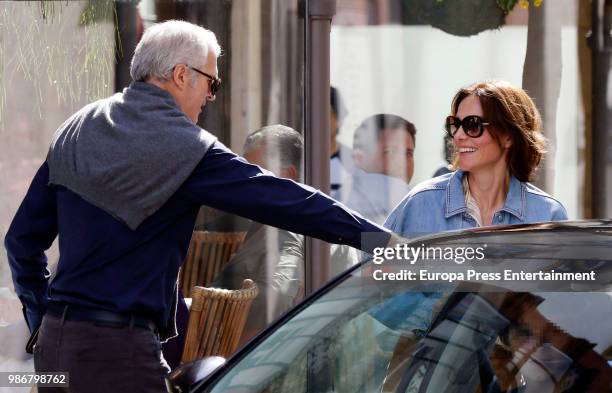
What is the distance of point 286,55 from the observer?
621 centimetres

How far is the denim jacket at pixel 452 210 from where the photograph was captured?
4.17 meters

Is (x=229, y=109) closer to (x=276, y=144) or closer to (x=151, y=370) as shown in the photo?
(x=276, y=144)

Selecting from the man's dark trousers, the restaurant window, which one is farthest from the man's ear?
the restaurant window

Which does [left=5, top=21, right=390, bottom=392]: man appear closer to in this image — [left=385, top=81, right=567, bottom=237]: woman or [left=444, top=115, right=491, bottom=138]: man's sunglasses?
[left=385, top=81, right=567, bottom=237]: woman

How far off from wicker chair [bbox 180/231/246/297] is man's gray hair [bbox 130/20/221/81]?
2218 mm

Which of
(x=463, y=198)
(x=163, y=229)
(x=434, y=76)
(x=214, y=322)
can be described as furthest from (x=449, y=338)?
(x=434, y=76)

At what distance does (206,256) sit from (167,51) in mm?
2452

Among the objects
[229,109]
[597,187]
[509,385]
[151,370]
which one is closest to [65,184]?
[151,370]

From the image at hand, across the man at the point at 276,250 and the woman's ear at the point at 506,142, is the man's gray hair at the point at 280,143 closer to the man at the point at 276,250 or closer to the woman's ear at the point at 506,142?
the man at the point at 276,250

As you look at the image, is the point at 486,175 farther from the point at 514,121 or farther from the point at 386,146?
the point at 386,146

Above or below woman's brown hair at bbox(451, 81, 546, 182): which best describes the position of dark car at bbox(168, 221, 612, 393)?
below

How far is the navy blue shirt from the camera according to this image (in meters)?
3.47

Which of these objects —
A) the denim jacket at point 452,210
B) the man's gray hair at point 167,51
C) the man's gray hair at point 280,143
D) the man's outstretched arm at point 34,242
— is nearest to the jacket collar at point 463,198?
the denim jacket at point 452,210

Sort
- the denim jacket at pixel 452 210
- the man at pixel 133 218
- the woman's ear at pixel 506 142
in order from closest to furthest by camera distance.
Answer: the man at pixel 133 218, the denim jacket at pixel 452 210, the woman's ear at pixel 506 142
